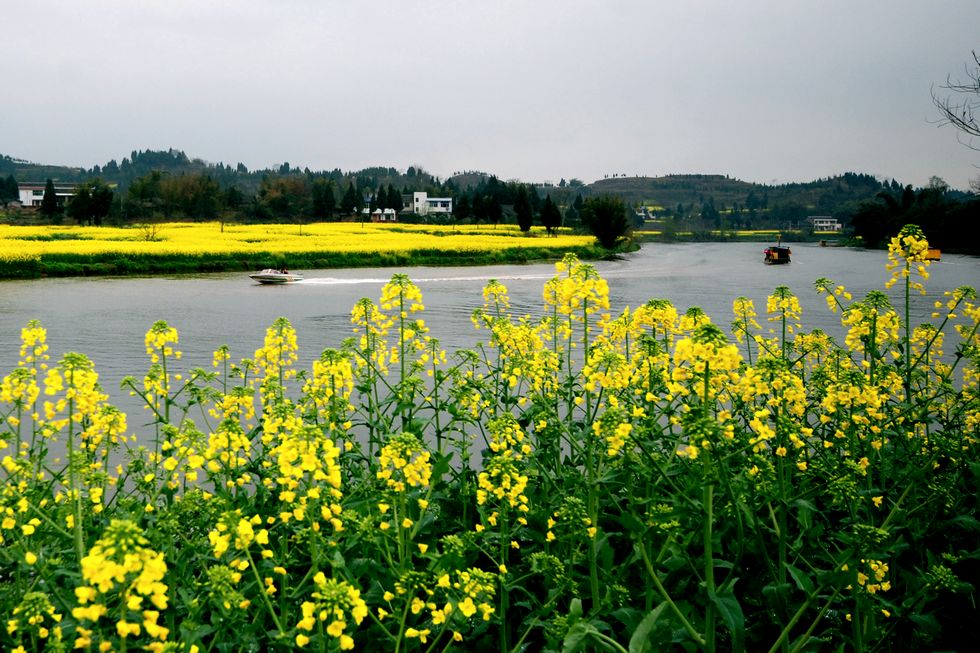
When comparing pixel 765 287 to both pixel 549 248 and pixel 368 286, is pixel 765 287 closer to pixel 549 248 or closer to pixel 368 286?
pixel 368 286

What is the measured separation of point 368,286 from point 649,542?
26.0m

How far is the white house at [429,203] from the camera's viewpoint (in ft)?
418

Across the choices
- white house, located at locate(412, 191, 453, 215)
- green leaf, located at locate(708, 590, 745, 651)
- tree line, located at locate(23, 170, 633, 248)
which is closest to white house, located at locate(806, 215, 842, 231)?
white house, located at locate(412, 191, 453, 215)

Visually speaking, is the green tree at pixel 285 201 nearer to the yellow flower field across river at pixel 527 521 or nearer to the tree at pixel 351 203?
the tree at pixel 351 203

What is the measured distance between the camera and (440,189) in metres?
145

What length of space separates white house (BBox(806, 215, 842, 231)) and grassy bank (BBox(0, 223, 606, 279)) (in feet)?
448

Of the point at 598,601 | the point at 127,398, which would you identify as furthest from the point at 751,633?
the point at 127,398

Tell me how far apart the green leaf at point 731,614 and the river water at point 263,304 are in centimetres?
860

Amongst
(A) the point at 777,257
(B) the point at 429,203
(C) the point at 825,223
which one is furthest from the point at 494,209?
(C) the point at 825,223

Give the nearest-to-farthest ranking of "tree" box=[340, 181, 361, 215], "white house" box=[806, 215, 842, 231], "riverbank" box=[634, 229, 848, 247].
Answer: "tree" box=[340, 181, 361, 215] < "riverbank" box=[634, 229, 848, 247] < "white house" box=[806, 215, 842, 231]

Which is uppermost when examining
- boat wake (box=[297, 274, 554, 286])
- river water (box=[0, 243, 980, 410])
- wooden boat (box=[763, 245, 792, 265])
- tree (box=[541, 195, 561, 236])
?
tree (box=[541, 195, 561, 236])

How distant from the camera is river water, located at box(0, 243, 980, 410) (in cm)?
1416

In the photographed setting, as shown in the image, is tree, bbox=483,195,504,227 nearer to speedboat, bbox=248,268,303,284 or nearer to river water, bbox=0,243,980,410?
river water, bbox=0,243,980,410

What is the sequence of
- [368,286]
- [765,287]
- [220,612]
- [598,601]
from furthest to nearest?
1. [765,287]
2. [368,286]
3. [598,601]
4. [220,612]
